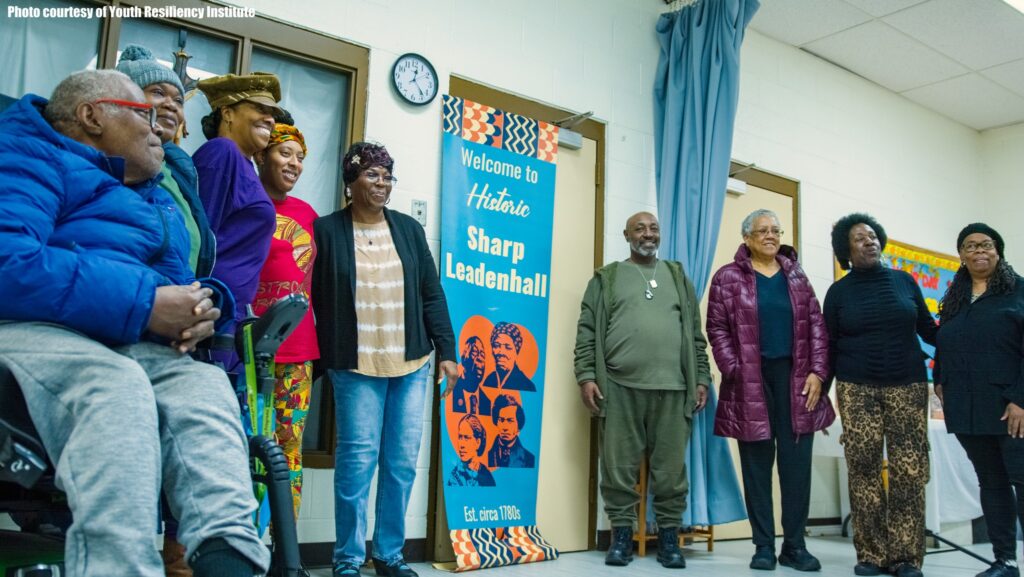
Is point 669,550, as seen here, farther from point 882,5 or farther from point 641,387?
point 882,5

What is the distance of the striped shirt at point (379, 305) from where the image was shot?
8.87ft

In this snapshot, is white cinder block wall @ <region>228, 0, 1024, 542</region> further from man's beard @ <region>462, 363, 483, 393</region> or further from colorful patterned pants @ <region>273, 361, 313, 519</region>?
colorful patterned pants @ <region>273, 361, 313, 519</region>

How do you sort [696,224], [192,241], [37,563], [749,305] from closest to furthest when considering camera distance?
1. [37,563]
2. [192,241]
3. [749,305]
4. [696,224]

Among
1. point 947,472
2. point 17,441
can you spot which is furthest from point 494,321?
point 947,472

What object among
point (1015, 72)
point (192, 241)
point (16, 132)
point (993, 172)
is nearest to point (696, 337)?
point (192, 241)

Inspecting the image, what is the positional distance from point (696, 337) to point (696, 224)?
661mm

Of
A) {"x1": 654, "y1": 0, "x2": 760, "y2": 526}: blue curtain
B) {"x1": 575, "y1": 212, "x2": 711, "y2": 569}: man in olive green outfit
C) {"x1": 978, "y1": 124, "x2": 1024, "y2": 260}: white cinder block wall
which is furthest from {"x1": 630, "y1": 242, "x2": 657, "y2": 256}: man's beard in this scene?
{"x1": 978, "y1": 124, "x2": 1024, "y2": 260}: white cinder block wall

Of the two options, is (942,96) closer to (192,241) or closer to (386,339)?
(386,339)

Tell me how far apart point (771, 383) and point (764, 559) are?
0.73 metres

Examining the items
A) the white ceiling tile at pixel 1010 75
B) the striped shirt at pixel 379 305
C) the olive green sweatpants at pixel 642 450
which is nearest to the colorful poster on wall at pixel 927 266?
the white ceiling tile at pixel 1010 75

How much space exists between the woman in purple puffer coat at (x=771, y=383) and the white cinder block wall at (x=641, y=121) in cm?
77

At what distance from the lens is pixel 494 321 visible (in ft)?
11.5

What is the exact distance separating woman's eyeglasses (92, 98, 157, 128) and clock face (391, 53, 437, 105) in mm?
1869

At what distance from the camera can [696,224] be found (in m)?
4.00
